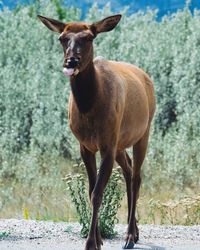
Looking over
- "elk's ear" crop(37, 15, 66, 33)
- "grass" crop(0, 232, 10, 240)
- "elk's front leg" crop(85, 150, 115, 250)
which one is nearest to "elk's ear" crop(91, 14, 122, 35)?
"elk's ear" crop(37, 15, 66, 33)

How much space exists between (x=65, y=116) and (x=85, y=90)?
29.1 ft

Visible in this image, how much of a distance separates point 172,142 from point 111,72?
746cm

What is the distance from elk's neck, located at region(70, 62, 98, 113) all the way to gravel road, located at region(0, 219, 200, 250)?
1.41 m

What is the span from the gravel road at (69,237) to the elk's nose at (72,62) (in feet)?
6.33

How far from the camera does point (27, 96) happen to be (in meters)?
16.4

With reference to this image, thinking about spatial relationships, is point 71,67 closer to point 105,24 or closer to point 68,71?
point 68,71

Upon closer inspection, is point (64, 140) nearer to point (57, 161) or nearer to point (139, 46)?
point (57, 161)

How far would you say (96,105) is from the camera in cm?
686

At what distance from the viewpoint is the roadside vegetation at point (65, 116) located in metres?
11.8

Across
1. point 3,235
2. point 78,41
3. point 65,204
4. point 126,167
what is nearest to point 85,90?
point 78,41

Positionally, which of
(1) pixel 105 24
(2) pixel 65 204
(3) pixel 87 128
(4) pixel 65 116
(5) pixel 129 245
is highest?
(1) pixel 105 24

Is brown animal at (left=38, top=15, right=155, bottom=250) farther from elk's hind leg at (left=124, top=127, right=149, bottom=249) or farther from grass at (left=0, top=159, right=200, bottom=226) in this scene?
grass at (left=0, top=159, right=200, bottom=226)

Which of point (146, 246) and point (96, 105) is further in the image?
point (146, 246)

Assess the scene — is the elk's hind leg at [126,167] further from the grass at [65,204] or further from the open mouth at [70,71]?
the open mouth at [70,71]
